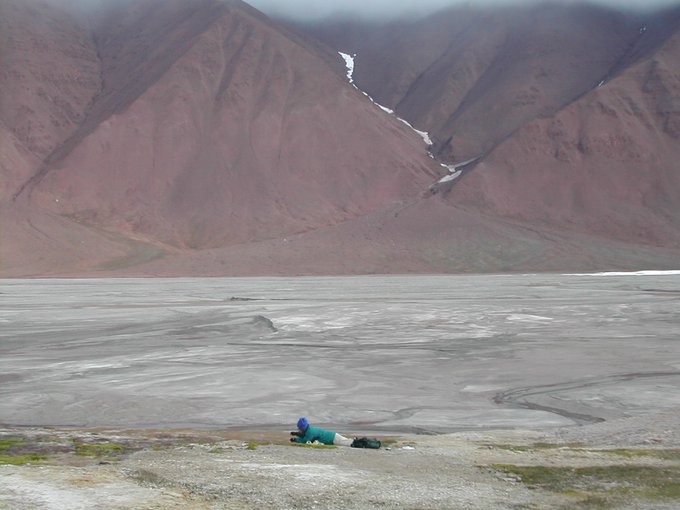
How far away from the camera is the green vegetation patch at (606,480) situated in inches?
402

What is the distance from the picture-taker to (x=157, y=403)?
18312 millimetres

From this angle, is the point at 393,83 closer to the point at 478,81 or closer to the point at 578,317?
the point at 478,81

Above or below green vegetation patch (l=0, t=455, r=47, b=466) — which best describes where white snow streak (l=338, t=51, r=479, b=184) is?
above

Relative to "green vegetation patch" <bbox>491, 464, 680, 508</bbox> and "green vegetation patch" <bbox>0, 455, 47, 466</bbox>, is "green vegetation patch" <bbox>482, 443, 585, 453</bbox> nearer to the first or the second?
"green vegetation patch" <bbox>491, 464, 680, 508</bbox>

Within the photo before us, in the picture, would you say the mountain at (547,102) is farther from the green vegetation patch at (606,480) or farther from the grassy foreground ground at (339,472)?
the green vegetation patch at (606,480)

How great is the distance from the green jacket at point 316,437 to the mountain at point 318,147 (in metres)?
83.5

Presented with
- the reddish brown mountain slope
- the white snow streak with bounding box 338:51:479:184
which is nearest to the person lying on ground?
the reddish brown mountain slope

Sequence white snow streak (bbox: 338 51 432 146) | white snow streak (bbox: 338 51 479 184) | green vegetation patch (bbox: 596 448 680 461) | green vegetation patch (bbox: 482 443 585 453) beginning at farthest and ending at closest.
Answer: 1. white snow streak (bbox: 338 51 432 146)
2. white snow streak (bbox: 338 51 479 184)
3. green vegetation patch (bbox: 482 443 585 453)
4. green vegetation patch (bbox: 596 448 680 461)

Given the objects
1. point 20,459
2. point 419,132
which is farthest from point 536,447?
point 419,132

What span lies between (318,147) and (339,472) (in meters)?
115

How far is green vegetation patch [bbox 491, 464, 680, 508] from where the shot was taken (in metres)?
10.2

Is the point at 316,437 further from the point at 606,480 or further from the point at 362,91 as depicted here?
the point at 362,91

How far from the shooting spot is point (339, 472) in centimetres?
1114

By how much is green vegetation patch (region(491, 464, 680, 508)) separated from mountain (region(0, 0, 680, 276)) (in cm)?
8600
